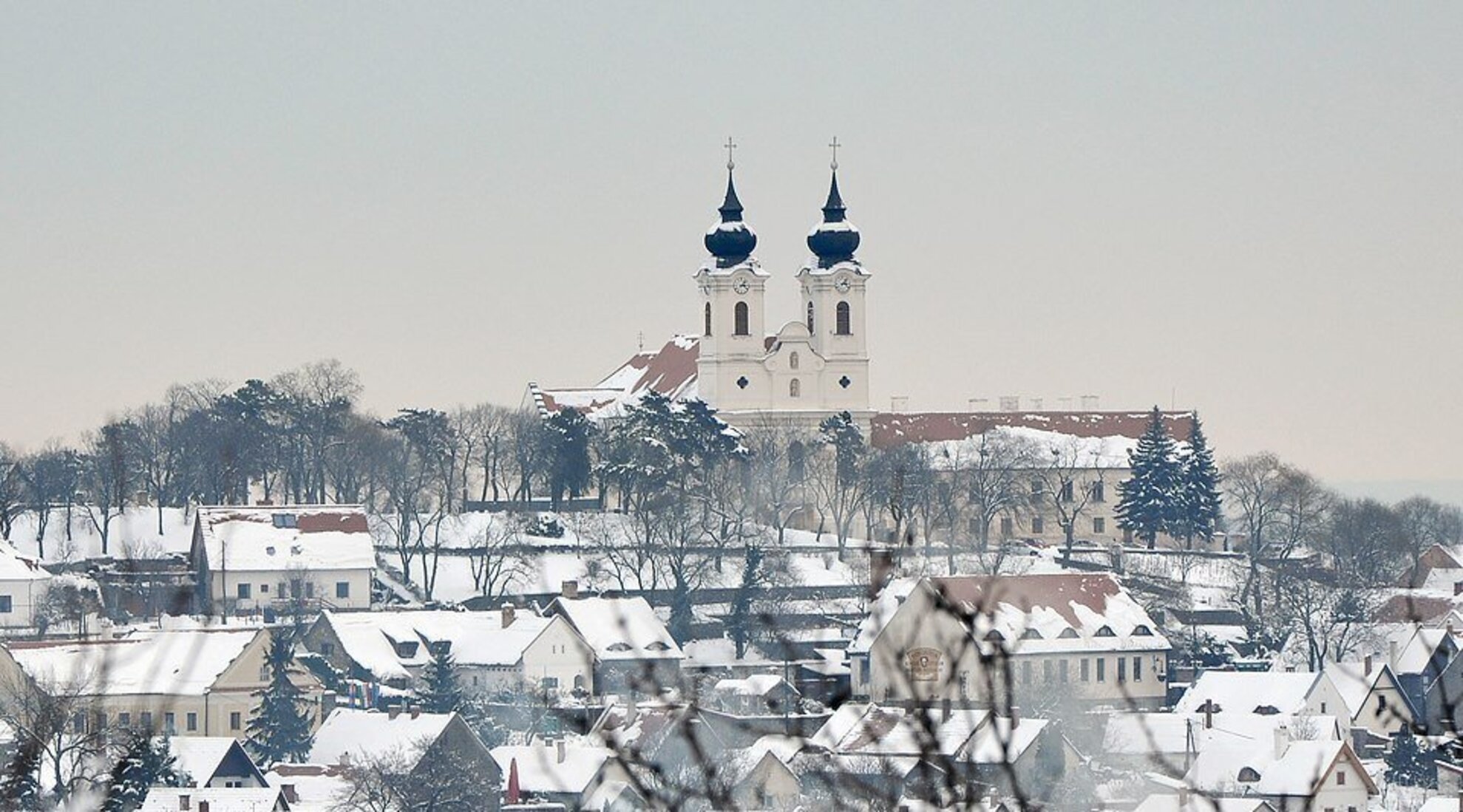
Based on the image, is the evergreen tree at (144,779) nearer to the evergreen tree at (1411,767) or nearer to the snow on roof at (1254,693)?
the snow on roof at (1254,693)

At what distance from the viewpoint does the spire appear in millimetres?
77062

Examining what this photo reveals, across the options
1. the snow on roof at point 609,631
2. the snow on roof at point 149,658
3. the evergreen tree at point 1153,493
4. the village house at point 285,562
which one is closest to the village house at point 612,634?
the snow on roof at point 609,631

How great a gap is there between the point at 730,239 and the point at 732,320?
1889 mm

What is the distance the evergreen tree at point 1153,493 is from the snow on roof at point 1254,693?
67.3ft

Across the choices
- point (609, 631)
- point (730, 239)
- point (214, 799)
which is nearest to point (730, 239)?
point (730, 239)

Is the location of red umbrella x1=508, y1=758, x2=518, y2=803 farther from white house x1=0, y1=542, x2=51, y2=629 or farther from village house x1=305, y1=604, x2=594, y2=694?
white house x1=0, y1=542, x2=51, y2=629

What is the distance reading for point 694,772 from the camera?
40000 mm

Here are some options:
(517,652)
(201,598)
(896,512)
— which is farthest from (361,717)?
(896,512)

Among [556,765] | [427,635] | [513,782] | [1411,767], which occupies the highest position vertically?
[427,635]

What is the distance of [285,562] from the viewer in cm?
6284

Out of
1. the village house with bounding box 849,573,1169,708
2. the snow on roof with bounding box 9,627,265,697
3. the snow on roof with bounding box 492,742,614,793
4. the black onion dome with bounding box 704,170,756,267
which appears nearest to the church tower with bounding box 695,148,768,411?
the black onion dome with bounding box 704,170,756,267

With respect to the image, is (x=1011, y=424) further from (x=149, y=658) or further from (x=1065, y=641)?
(x=149, y=658)

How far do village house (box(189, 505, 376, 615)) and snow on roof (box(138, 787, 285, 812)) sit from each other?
22408 millimetres

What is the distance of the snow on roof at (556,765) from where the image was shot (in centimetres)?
4184
